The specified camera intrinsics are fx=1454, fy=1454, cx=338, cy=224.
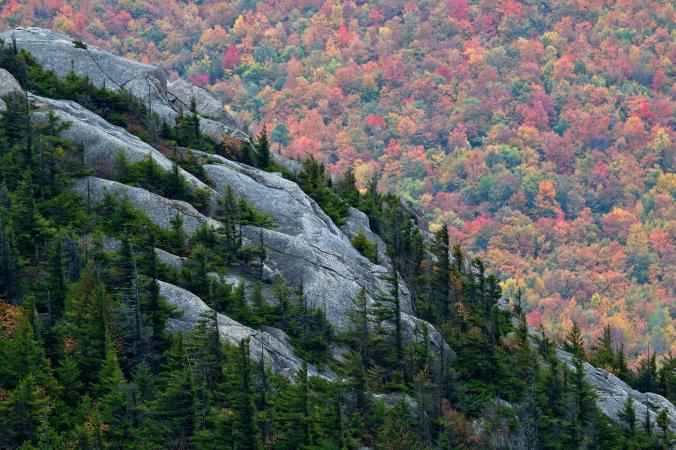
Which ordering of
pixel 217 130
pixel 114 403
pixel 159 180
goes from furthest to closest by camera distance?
pixel 217 130
pixel 159 180
pixel 114 403

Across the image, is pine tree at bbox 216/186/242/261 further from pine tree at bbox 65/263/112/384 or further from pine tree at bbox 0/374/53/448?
pine tree at bbox 0/374/53/448

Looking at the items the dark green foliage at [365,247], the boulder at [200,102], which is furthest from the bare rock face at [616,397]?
the boulder at [200,102]

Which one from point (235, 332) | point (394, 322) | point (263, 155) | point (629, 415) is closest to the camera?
point (235, 332)

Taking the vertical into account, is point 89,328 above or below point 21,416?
above

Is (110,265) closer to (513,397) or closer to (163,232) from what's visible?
(163,232)

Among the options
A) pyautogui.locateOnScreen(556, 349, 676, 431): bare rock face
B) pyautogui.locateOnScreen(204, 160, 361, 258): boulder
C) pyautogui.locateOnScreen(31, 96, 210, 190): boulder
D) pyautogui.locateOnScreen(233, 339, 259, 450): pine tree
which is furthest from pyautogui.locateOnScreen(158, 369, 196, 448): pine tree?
pyautogui.locateOnScreen(556, 349, 676, 431): bare rock face

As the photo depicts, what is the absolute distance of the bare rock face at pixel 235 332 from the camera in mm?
60594

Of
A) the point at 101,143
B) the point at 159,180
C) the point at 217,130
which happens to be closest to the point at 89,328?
the point at 159,180

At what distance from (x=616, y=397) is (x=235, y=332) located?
20514mm

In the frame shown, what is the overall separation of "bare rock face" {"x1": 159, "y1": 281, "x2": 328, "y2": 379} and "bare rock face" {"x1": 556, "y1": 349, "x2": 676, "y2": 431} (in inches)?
600

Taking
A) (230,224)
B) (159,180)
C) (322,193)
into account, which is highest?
(230,224)

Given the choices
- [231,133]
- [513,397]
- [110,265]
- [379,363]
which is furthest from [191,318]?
[231,133]

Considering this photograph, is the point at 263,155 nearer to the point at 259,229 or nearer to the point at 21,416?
the point at 259,229

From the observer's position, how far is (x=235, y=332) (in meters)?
60.9
